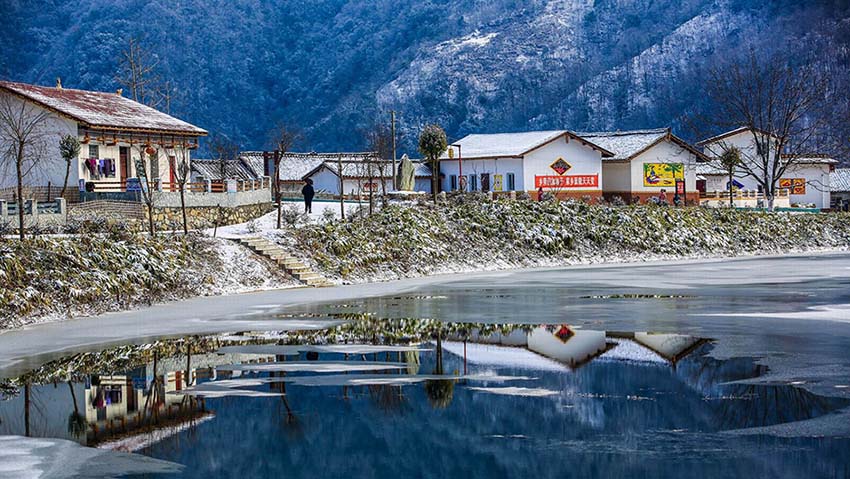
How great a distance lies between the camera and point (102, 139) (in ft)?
161

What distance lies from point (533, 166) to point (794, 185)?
26316mm

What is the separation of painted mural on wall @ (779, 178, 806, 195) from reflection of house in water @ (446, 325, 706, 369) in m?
60.3

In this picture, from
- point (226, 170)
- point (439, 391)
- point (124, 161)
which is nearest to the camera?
point (439, 391)

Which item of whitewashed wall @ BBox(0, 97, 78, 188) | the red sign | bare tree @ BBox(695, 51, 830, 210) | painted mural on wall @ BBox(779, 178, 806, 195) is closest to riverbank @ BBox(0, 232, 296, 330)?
whitewashed wall @ BBox(0, 97, 78, 188)

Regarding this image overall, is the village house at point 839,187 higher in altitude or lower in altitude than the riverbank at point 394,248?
higher

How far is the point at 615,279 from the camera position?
38406 mm

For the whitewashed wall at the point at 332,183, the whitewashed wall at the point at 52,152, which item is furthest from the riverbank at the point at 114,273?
the whitewashed wall at the point at 332,183

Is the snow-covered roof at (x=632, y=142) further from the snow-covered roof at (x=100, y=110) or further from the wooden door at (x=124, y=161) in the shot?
the wooden door at (x=124, y=161)

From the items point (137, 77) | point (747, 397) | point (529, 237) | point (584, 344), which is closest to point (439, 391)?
point (747, 397)

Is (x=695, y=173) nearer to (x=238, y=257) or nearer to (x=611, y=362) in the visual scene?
(x=238, y=257)

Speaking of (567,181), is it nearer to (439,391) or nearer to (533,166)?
(533,166)

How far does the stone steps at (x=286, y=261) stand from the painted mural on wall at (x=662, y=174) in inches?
1536

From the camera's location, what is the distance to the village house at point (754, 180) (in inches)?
3093

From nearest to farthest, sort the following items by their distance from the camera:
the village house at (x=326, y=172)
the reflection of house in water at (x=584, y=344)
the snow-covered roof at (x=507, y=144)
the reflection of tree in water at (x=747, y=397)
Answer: the reflection of tree in water at (x=747, y=397), the reflection of house in water at (x=584, y=344), the snow-covered roof at (x=507, y=144), the village house at (x=326, y=172)
